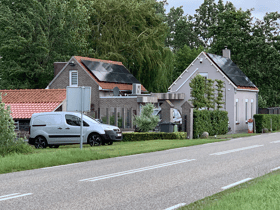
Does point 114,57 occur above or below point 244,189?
above

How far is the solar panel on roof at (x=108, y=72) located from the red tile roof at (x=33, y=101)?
198 inches

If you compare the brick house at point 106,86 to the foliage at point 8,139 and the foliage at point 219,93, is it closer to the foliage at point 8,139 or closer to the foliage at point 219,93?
the foliage at point 219,93

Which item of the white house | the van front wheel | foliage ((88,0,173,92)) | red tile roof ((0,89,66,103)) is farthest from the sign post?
foliage ((88,0,173,92))

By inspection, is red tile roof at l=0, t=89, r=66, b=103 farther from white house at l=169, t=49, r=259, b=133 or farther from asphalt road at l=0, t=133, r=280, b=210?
asphalt road at l=0, t=133, r=280, b=210

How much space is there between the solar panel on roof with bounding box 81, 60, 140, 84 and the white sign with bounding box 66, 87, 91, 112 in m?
18.8

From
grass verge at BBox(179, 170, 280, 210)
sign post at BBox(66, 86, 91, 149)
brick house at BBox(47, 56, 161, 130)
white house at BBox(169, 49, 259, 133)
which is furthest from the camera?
white house at BBox(169, 49, 259, 133)

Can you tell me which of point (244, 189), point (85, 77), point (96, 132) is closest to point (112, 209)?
point (244, 189)

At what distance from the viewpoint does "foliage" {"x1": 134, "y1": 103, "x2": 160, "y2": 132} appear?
28.0 meters

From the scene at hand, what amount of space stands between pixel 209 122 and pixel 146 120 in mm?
6194

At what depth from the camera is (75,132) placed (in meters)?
23.1

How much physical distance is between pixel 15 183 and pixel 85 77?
2687cm

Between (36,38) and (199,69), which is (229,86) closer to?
(199,69)

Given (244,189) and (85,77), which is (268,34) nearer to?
(85,77)

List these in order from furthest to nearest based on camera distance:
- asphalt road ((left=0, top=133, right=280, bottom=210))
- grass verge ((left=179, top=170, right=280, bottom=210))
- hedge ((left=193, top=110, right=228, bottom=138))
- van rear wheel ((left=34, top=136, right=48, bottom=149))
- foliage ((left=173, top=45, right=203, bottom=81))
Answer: foliage ((left=173, top=45, right=203, bottom=81)) → hedge ((left=193, top=110, right=228, bottom=138)) → van rear wheel ((left=34, top=136, right=48, bottom=149)) → asphalt road ((left=0, top=133, right=280, bottom=210)) → grass verge ((left=179, top=170, right=280, bottom=210))
